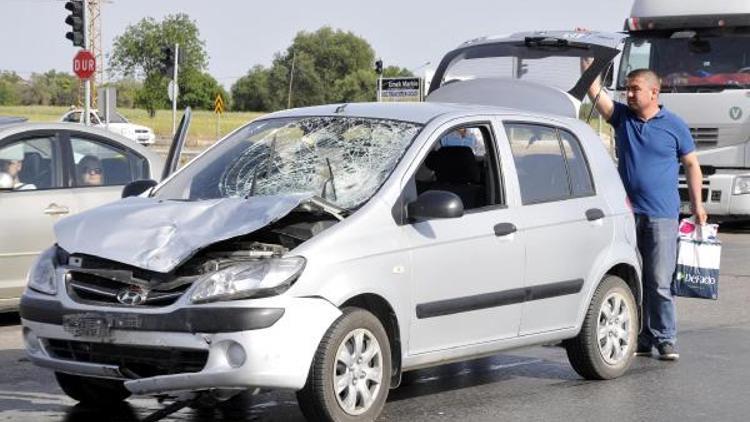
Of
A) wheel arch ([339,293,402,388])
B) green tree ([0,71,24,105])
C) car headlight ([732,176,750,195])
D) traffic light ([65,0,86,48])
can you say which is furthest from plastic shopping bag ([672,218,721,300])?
green tree ([0,71,24,105])

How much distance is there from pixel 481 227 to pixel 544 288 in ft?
2.09

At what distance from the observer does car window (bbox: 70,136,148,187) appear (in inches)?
412

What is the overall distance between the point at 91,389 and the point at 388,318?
1.67m

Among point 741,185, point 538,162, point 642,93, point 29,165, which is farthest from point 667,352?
point 741,185

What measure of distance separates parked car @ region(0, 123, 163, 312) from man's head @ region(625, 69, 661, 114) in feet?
13.7

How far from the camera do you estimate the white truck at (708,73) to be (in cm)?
1734

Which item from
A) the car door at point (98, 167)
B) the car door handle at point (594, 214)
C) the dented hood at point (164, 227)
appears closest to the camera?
the dented hood at point (164, 227)

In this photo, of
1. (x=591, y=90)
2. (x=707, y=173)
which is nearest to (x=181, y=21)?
(x=707, y=173)

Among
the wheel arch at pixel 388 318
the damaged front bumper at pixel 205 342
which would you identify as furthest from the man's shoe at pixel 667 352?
the damaged front bumper at pixel 205 342

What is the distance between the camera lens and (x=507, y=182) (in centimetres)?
729

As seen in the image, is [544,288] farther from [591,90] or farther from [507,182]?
[591,90]

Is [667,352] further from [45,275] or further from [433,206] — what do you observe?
[45,275]

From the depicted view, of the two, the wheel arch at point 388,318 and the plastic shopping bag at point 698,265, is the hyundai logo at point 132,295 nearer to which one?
the wheel arch at point 388,318

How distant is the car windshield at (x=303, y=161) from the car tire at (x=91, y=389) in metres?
1.07
